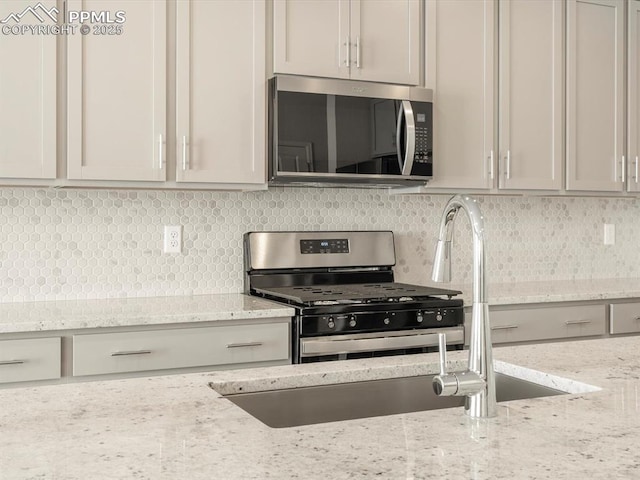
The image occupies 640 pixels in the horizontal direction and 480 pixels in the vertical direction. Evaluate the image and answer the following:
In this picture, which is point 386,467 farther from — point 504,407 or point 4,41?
point 4,41

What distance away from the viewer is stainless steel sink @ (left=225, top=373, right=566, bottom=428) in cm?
154

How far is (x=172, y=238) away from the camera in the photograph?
3.26 meters

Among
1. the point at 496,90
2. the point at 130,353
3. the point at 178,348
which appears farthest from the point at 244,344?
the point at 496,90

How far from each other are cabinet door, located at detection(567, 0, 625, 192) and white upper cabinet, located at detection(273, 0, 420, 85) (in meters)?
0.96

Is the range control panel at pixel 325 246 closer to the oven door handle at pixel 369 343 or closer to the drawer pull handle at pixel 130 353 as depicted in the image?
the oven door handle at pixel 369 343

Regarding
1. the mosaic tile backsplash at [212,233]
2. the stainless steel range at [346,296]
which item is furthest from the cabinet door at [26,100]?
the stainless steel range at [346,296]

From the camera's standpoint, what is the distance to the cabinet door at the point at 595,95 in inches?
148

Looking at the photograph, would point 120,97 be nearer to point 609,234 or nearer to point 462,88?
point 462,88

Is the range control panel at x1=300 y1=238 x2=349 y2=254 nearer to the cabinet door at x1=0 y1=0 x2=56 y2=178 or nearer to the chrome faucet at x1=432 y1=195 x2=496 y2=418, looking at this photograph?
the cabinet door at x1=0 y1=0 x2=56 y2=178

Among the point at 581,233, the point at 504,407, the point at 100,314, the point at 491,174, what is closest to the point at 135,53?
the point at 100,314

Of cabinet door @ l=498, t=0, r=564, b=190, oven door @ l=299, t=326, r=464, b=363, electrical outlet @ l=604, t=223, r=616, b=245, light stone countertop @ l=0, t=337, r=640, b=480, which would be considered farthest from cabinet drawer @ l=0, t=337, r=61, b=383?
electrical outlet @ l=604, t=223, r=616, b=245

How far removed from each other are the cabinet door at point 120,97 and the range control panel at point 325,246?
0.86 metres

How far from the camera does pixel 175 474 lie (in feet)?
3.11

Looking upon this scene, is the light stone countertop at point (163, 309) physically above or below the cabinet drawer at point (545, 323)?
above
